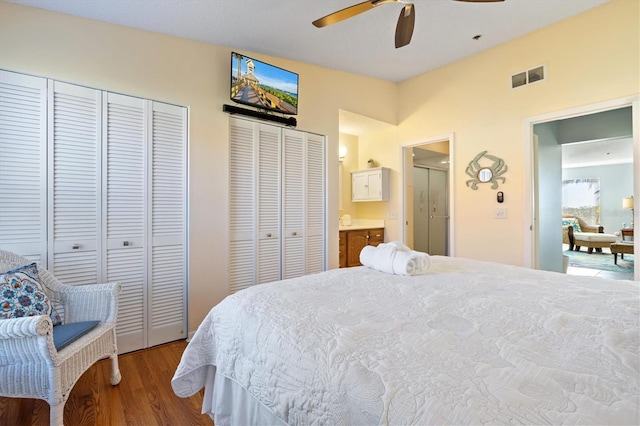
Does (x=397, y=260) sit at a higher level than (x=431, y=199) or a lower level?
lower

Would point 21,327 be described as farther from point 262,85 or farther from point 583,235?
point 583,235

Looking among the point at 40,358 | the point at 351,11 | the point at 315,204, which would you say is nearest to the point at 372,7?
the point at 351,11

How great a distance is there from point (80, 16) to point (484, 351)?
325 cm

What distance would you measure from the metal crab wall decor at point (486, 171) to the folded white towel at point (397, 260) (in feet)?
6.34

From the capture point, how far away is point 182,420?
1.63m

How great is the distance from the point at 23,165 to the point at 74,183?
29 centimetres

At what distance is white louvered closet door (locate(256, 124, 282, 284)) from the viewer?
122 inches

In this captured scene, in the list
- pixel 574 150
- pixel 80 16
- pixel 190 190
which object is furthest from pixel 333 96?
pixel 574 150

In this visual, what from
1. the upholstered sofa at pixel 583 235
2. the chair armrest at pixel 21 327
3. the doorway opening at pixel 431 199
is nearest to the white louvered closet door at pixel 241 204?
the chair armrest at pixel 21 327

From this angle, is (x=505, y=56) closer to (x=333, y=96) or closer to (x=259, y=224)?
(x=333, y=96)

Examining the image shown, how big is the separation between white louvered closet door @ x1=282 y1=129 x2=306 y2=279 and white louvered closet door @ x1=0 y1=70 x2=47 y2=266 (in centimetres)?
192

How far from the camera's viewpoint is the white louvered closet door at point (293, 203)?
10.7ft

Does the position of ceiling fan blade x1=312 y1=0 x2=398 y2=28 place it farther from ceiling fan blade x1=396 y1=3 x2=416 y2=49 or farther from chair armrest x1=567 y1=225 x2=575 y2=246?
chair armrest x1=567 y1=225 x2=575 y2=246

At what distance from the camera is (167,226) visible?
2600mm
